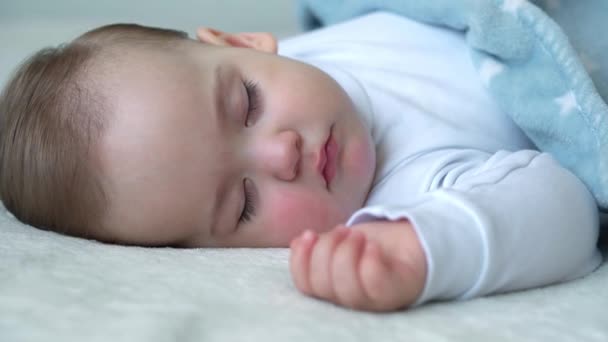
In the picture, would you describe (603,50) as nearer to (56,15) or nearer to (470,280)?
(470,280)

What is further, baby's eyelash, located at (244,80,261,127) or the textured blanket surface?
baby's eyelash, located at (244,80,261,127)

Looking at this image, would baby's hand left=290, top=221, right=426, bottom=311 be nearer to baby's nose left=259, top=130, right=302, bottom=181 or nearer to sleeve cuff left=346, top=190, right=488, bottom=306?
sleeve cuff left=346, top=190, right=488, bottom=306

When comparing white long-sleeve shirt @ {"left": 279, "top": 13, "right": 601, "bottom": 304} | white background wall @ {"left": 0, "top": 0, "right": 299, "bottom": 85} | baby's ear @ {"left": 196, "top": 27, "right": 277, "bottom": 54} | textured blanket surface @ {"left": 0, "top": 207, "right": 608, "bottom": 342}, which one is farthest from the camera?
white background wall @ {"left": 0, "top": 0, "right": 299, "bottom": 85}

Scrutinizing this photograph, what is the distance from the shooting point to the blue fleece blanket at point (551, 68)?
0.86 metres

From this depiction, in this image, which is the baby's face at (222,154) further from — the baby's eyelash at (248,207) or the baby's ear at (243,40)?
the baby's ear at (243,40)

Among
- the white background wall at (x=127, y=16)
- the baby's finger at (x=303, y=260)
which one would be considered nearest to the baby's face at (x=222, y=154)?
the baby's finger at (x=303, y=260)

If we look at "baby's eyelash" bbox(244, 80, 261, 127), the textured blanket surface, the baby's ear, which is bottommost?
the textured blanket surface

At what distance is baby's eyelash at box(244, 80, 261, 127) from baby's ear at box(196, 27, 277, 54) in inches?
7.3

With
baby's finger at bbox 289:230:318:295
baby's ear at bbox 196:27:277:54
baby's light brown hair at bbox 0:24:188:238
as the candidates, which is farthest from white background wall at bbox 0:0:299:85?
baby's finger at bbox 289:230:318:295

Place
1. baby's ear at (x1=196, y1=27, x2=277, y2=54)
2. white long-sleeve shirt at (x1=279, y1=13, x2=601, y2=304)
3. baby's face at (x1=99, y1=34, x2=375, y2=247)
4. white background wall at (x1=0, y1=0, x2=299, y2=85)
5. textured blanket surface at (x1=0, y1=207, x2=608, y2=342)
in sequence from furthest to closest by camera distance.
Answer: white background wall at (x1=0, y1=0, x2=299, y2=85) < baby's ear at (x1=196, y1=27, x2=277, y2=54) < baby's face at (x1=99, y1=34, x2=375, y2=247) < white long-sleeve shirt at (x1=279, y1=13, x2=601, y2=304) < textured blanket surface at (x1=0, y1=207, x2=608, y2=342)

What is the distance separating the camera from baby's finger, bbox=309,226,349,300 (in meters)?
0.56

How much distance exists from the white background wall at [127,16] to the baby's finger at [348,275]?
134 cm

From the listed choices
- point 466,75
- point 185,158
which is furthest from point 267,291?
point 466,75

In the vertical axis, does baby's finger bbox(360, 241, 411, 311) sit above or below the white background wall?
above
